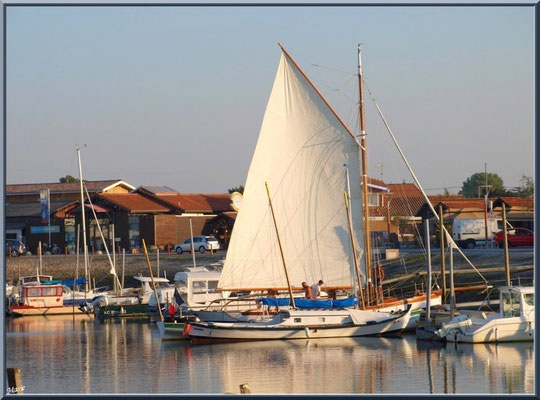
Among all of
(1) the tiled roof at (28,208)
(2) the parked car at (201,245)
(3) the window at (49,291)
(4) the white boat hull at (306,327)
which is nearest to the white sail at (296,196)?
(4) the white boat hull at (306,327)

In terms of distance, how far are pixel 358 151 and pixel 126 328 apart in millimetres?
12672

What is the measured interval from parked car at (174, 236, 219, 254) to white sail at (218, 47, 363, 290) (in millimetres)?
29994

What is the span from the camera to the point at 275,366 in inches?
1131

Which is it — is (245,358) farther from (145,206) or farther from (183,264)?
(145,206)

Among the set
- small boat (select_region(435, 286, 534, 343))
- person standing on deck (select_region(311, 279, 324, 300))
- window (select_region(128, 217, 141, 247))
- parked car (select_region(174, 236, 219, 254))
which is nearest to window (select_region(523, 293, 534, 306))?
small boat (select_region(435, 286, 534, 343))

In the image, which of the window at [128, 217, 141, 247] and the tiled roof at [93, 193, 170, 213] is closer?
the tiled roof at [93, 193, 170, 213]

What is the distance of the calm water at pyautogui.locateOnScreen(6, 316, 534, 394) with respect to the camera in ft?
81.5

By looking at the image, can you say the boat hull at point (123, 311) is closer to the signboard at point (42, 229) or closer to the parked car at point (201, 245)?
the parked car at point (201, 245)

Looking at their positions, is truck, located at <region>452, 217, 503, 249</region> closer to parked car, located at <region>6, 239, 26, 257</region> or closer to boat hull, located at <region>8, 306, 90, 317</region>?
boat hull, located at <region>8, 306, 90, 317</region>

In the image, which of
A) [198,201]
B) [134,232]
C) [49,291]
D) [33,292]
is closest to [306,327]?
[49,291]

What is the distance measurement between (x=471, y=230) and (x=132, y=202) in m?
26.2

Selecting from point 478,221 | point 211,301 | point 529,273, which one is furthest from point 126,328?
point 478,221

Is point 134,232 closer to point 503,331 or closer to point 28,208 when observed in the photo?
point 28,208

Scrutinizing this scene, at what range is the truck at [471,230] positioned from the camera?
6109 centimetres
